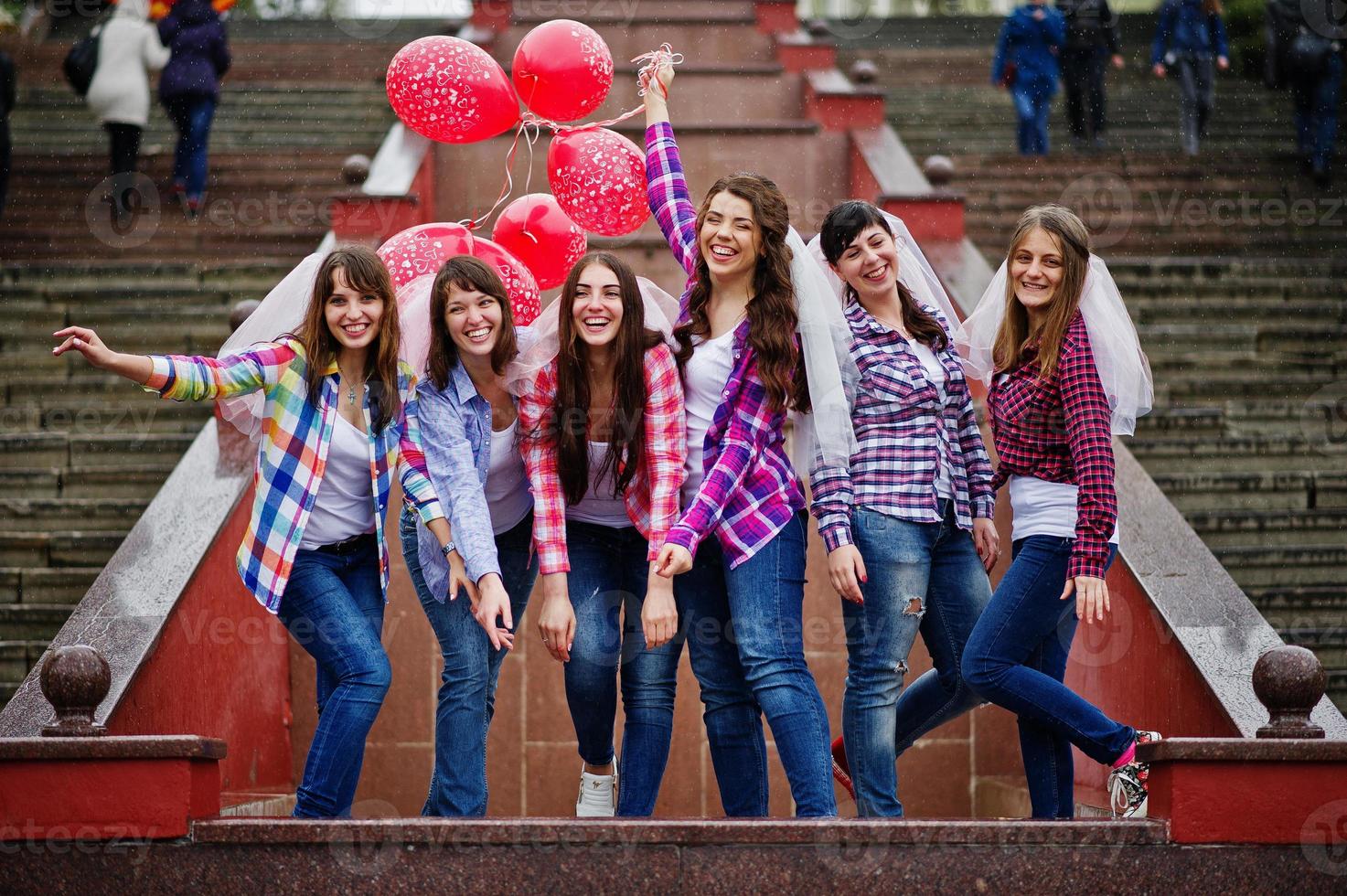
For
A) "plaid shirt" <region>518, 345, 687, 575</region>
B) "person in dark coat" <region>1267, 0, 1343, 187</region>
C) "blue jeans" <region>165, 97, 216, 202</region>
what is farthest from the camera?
"person in dark coat" <region>1267, 0, 1343, 187</region>

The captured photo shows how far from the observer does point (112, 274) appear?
992 cm

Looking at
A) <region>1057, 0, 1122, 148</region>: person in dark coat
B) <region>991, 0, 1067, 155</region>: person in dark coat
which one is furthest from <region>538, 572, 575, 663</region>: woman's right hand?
<region>1057, 0, 1122, 148</region>: person in dark coat

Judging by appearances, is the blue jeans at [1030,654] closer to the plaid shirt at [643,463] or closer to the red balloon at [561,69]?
the plaid shirt at [643,463]

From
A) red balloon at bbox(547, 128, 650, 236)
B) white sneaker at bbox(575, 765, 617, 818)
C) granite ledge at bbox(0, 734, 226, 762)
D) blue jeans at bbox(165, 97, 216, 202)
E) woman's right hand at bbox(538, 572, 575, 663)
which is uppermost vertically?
blue jeans at bbox(165, 97, 216, 202)

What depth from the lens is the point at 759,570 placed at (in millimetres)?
4195

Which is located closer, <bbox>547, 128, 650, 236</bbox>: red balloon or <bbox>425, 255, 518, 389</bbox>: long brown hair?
<bbox>425, 255, 518, 389</bbox>: long brown hair

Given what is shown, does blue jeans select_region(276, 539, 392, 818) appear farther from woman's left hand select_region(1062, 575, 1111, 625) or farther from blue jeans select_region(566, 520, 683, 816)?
woman's left hand select_region(1062, 575, 1111, 625)

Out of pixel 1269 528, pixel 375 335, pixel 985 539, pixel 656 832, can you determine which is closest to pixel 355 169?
pixel 375 335

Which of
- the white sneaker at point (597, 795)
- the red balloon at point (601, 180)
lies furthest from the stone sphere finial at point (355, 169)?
the white sneaker at point (597, 795)

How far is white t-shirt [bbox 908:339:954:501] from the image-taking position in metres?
4.41

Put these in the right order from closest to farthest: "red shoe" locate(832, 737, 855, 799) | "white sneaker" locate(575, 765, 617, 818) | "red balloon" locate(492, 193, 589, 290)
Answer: "white sneaker" locate(575, 765, 617, 818) < "red shoe" locate(832, 737, 855, 799) < "red balloon" locate(492, 193, 589, 290)

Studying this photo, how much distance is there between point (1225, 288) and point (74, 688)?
26.2 feet

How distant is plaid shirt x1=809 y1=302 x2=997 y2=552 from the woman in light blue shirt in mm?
938

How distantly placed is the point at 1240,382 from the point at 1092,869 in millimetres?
5322
